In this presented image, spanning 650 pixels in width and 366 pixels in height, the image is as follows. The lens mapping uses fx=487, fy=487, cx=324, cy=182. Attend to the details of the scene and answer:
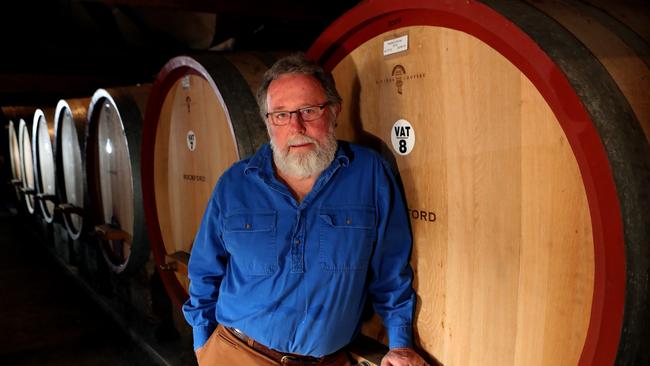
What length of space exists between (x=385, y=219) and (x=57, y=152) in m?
4.22

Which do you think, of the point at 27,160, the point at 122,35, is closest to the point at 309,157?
the point at 122,35

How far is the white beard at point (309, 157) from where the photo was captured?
145 centimetres

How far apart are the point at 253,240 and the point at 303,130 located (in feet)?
1.21

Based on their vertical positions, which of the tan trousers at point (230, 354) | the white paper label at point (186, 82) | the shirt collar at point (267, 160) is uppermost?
the white paper label at point (186, 82)

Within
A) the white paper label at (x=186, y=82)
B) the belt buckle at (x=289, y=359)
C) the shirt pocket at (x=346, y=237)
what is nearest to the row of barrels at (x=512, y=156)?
the shirt pocket at (x=346, y=237)

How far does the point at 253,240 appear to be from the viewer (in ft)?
4.88

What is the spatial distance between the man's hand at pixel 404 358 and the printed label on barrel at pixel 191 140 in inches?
56.4

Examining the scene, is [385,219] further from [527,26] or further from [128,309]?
[128,309]

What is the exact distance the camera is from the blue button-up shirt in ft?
4.58

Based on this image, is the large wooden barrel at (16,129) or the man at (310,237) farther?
the large wooden barrel at (16,129)

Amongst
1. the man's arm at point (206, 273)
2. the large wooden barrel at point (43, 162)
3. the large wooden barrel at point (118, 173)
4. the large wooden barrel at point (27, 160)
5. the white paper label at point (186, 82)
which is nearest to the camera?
the man's arm at point (206, 273)

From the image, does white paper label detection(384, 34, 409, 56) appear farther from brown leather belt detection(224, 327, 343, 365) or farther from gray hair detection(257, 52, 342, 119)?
brown leather belt detection(224, 327, 343, 365)

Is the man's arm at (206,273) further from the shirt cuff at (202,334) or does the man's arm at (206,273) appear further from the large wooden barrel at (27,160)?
the large wooden barrel at (27,160)

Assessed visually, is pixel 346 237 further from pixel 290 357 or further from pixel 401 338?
pixel 290 357
